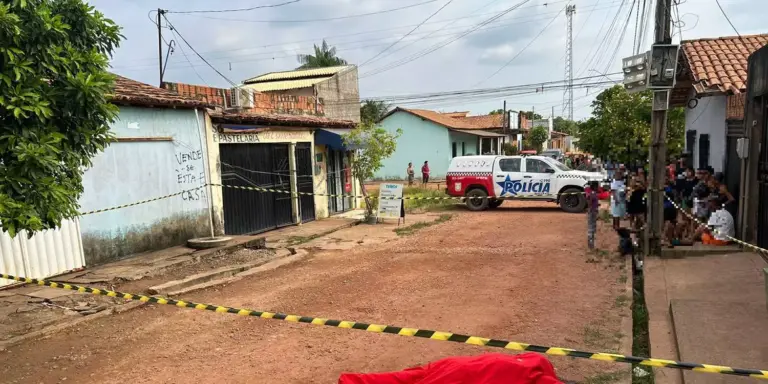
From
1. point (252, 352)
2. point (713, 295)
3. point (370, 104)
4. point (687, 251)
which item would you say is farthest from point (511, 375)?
point (370, 104)

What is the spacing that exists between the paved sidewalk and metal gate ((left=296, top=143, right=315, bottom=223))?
912 centimetres

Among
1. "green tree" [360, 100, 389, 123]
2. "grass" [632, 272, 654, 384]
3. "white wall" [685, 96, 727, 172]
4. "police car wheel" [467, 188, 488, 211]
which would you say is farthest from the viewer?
"green tree" [360, 100, 389, 123]

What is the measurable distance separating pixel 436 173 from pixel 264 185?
71.3 ft

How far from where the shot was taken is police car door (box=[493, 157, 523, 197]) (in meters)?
16.5

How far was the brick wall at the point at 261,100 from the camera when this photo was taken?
472 inches

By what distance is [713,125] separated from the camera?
11.7m

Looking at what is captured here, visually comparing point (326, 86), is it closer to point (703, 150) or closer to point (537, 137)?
point (703, 150)

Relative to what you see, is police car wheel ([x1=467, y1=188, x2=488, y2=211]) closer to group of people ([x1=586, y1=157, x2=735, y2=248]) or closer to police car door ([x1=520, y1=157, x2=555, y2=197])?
police car door ([x1=520, y1=157, x2=555, y2=197])

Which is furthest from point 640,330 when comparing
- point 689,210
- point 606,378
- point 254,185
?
point 254,185

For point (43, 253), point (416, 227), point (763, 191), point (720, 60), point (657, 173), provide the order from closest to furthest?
point (763, 191)
point (43, 253)
point (657, 173)
point (720, 60)
point (416, 227)

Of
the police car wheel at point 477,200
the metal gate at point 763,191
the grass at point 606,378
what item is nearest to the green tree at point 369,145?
the police car wheel at point 477,200

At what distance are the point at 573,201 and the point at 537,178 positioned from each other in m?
1.29

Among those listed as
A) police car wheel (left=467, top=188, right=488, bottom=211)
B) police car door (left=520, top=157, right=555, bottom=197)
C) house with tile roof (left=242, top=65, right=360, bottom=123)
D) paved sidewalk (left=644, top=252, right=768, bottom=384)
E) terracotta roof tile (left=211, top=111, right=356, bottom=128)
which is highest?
house with tile roof (left=242, top=65, right=360, bottom=123)

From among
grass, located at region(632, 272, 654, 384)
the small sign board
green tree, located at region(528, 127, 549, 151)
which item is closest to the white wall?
grass, located at region(632, 272, 654, 384)
